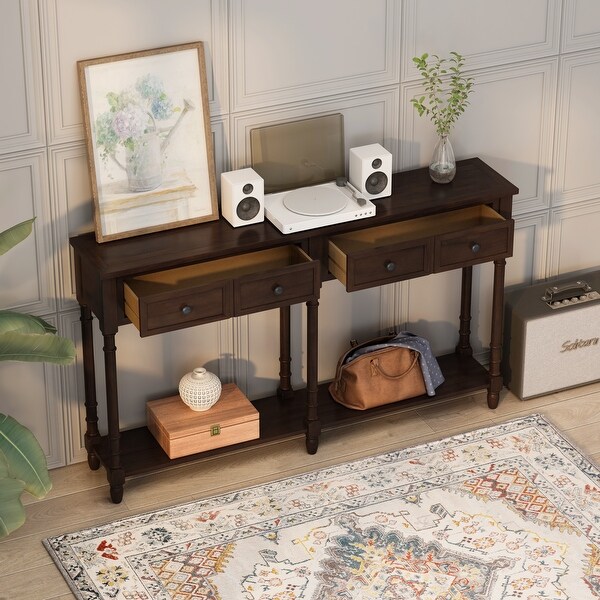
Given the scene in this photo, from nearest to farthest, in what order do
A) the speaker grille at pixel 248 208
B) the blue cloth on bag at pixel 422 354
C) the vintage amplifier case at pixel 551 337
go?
the speaker grille at pixel 248 208 < the blue cloth on bag at pixel 422 354 < the vintage amplifier case at pixel 551 337

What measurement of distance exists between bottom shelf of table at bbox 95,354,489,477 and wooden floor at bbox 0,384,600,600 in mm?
88

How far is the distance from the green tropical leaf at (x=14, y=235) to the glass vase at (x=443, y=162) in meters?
1.42

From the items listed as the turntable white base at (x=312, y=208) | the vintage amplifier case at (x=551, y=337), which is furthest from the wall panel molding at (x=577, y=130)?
the turntable white base at (x=312, y=208)

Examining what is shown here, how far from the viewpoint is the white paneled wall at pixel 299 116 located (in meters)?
3.81

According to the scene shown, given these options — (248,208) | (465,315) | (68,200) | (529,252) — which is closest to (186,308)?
(248,208)

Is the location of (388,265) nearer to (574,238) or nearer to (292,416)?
(292,416)

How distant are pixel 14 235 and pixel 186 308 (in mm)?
567

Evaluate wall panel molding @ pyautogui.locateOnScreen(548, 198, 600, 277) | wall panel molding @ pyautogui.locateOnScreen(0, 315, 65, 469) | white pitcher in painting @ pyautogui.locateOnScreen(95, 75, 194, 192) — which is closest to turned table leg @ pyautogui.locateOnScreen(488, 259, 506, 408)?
wall panel molding @ pyautogui.locateOnScreen(548, 198, 600, 277)

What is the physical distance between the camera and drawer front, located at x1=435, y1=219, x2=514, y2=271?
4.20 m

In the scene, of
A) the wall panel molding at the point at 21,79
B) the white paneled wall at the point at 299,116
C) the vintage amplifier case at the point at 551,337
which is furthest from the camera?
the vintage amplifier case at the point at 551,337

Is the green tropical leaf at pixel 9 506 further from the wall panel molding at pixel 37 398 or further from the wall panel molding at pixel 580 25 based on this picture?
the wall panel molding at pixel 580 25

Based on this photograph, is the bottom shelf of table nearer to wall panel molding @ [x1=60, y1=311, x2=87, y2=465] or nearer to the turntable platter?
wall panel molding @ [x1=60, y1=311, x2=87, y2=465]

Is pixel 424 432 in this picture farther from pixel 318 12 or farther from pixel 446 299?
pixel 318 12

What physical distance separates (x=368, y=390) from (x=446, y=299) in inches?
20.3
